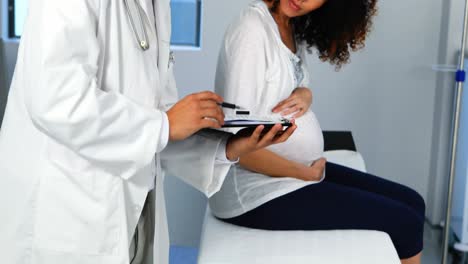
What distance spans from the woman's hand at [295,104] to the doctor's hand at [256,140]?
44 cm

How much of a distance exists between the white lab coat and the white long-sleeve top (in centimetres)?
44

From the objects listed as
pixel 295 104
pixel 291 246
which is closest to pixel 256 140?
pixel 291 246

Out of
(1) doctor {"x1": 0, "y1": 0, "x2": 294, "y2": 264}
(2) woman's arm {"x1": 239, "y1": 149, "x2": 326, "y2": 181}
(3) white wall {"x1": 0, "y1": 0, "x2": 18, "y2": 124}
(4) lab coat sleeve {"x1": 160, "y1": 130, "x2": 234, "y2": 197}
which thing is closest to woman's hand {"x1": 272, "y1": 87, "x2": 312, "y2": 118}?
(2) woman's arm {"x1": 239, "y1": 149, "x2": 326, "y2": 181}

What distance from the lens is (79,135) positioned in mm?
1118

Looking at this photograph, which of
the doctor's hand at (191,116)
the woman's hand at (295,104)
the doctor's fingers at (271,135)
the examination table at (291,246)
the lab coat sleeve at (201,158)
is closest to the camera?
the doctor's hand at (191,116)

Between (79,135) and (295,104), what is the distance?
89 cm

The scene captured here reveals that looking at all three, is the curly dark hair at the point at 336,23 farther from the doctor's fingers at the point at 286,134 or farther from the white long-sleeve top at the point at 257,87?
the doctor's fingers at the point at 286,134

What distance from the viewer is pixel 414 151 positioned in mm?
→ 3336

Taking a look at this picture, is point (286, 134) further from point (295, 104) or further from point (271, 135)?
point (295, 104)

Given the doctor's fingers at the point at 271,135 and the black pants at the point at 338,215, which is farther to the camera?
the black pants at the point at 338,215

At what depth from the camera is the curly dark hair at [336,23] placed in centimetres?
216

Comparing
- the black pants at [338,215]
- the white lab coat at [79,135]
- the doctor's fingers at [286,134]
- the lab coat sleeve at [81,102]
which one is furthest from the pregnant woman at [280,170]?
the lab coat sleeve at [81,102]

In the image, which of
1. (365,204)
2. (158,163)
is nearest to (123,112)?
(158,163)

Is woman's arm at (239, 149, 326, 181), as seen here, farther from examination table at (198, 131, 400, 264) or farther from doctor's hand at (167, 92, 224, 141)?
doctor's hand at (167, 92, 224, 141)
